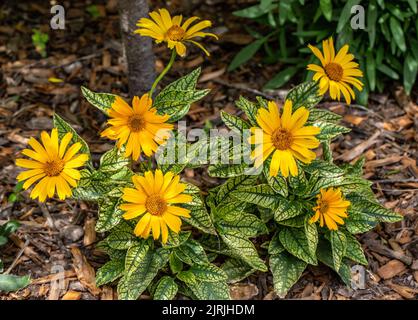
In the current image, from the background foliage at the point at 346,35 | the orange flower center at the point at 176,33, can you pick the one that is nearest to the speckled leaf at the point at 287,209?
the orange flower center at the point at 176,33

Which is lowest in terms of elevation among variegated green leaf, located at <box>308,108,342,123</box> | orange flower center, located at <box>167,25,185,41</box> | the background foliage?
variegated green leaf, located at <box>308,108,342,123</box>

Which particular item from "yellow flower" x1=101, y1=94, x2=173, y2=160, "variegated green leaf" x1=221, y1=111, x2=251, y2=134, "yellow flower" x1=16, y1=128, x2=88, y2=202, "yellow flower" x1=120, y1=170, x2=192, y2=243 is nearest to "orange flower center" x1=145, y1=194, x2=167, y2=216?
"yellow flower" x1=120, y1=170, x2=192, y2=243

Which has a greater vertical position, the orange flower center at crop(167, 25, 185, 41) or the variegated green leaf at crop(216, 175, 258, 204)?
the orange flower center at crop(167, 25, 185, 41)

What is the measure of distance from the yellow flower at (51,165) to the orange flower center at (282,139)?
73cm

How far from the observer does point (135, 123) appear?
2.31m

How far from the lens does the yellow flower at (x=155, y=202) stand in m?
2.29

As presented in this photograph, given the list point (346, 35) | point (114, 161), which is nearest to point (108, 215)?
point (114, 161)

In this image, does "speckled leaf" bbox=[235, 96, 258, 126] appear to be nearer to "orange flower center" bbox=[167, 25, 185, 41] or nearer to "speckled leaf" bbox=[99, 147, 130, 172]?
"orange flower center" bbox=[167, 25, 185, 41]

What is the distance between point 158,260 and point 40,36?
1.89m

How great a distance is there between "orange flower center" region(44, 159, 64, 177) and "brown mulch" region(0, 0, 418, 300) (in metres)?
0.57

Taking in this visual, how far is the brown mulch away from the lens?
276 cm

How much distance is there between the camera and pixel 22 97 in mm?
3547

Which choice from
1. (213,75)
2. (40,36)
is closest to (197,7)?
(213,75)

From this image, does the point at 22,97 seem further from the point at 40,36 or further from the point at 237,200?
the point at 237,200
